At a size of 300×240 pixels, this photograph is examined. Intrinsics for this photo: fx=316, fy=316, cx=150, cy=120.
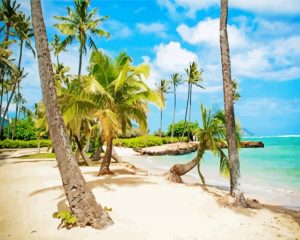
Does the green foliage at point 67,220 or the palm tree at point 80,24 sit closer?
the green foliage at point 67,220

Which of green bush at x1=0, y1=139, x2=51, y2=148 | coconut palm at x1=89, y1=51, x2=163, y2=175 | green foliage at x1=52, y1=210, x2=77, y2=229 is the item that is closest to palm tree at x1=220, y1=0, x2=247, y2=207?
coconut palm at x1=89, y1=51, x2=163, y2=175

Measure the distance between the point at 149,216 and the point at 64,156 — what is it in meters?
2.67

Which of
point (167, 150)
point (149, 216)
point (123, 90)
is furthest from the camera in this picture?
point (167, 150)

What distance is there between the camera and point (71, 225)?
6949 mm

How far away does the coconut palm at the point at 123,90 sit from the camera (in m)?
13.6

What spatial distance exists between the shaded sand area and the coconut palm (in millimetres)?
3580

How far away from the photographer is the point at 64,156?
7176 mm

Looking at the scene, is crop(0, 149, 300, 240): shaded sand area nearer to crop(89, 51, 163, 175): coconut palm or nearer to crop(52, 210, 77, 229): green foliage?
crop(52, 210, 77, 229): green foliage

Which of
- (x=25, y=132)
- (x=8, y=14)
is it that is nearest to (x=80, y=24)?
(x=8, y=14)

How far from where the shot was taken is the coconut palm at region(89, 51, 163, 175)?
1359cm

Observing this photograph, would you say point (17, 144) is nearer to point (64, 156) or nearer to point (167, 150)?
point (167, 150)

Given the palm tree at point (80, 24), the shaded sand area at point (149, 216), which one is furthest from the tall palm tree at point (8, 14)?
the shaded sand area at point (149, 216)

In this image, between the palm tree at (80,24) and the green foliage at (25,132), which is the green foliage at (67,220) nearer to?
the palm tree at (80,24)

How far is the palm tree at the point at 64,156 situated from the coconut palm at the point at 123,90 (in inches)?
239
